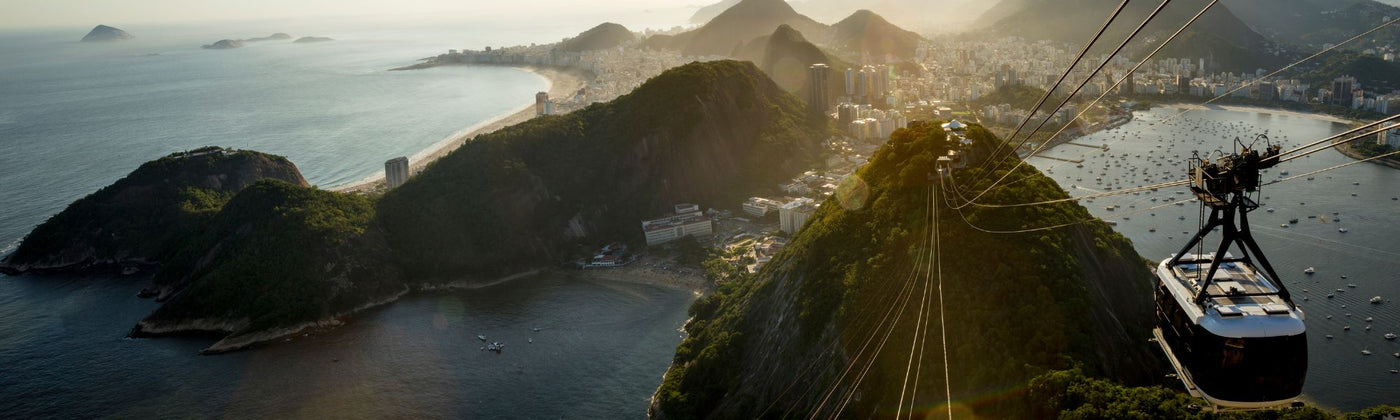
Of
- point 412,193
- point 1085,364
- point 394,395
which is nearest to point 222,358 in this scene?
point 394,395

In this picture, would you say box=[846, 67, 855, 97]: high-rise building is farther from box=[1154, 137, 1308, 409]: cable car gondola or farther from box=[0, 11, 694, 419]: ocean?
box=[1154, 137, 1308, 409]: cable car gondola

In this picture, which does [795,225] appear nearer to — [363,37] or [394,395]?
[394,395]

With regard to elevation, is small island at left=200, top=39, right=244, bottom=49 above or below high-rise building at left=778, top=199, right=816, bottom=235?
above

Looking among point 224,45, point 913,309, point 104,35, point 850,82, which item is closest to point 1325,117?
point 850,82

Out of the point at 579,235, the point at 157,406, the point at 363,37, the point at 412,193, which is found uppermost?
the point at 363,37

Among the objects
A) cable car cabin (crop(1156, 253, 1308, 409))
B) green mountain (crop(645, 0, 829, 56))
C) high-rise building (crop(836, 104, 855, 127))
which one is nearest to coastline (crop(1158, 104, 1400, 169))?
high-rise building (crop(836, 104, 855, 127))

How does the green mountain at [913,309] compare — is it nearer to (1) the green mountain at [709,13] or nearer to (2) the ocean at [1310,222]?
(2) the ocean at [1310,222]

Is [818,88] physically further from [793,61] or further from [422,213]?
[422,213]
